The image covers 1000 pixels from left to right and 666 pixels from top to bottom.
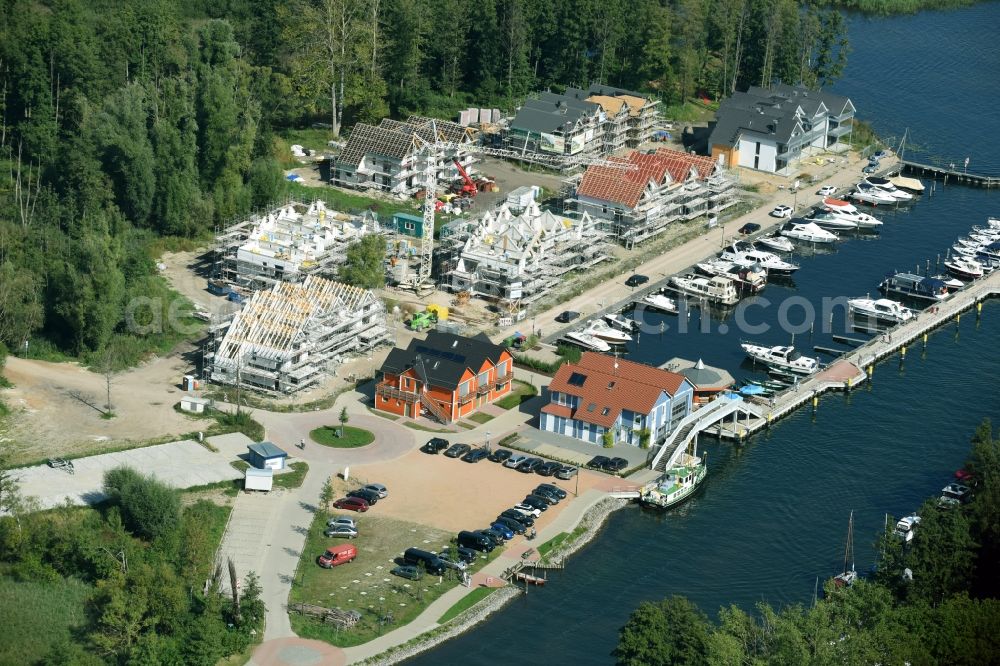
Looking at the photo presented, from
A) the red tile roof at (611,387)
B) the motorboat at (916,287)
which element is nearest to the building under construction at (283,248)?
the red tile roof at (611,387)

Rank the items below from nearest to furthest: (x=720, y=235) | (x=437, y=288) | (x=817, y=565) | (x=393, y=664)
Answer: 1. (x=393, y=664)
2. (x=817, y=565)
3. (x=437, y=288)
4. (x=720, y=235)

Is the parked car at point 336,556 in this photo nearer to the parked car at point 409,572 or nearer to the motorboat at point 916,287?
the parked car at point 409,572

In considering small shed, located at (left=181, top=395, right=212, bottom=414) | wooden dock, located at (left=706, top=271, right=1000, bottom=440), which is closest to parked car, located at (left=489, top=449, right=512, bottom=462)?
wooden dock, located at (left=706, top=271, right=1000, bottom=440)

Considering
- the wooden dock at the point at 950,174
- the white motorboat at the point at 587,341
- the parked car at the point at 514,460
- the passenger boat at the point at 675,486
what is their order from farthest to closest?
the wooden dock at the point at 950,174 → the white motorboat at the point at 587,341 → the parked car at the point at 514,460 → the passenger boat at the point at 675,486

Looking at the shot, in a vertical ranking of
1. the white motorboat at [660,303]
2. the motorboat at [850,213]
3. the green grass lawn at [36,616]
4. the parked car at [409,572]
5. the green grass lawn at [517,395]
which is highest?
the motorboat at [850,213]

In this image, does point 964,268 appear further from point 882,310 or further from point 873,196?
point 873,196

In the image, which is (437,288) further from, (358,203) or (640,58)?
(640,58)

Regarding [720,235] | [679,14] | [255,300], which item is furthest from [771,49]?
[255,300]

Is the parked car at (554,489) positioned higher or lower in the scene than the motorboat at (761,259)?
lower
